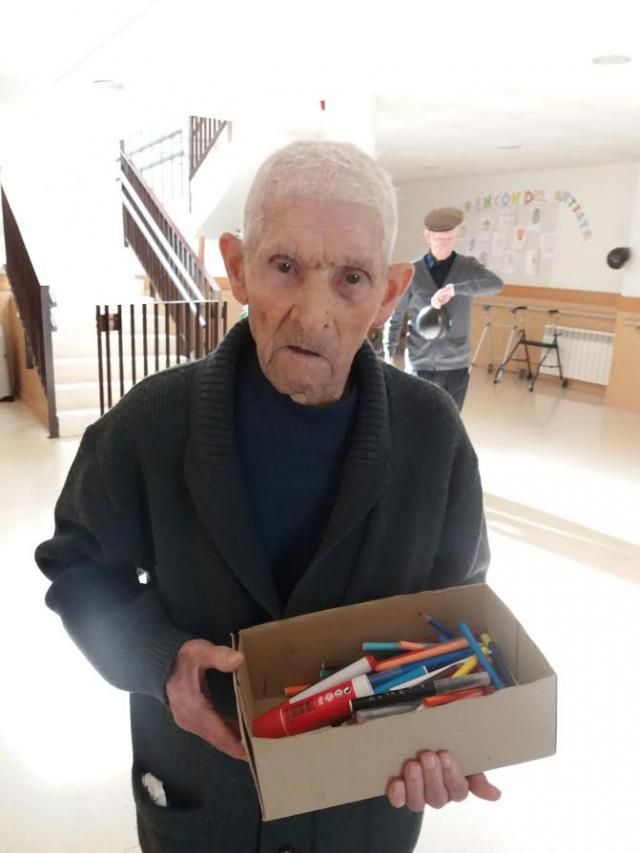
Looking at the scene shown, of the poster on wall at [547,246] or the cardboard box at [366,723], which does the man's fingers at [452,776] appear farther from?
the poster on wall at [547,246]

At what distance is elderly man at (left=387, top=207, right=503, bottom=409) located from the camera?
3.44 metres

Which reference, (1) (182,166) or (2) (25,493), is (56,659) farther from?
(1) (182,166)

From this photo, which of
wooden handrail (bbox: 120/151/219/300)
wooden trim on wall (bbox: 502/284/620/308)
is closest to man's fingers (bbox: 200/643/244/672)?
wooden handrail (bbox: 120/151/219/300)

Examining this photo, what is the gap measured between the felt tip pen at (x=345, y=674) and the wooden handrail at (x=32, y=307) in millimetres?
4358

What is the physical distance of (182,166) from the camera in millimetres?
8094

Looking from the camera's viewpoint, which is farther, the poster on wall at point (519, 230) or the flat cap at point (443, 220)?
the poster on wall at point (519, 230)

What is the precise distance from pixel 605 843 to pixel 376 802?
1176 mm

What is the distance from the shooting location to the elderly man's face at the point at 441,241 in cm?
336

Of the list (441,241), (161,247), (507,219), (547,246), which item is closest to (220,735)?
(441,241)

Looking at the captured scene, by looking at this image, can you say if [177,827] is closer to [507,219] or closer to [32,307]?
[32,307]

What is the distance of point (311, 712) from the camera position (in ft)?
2.27

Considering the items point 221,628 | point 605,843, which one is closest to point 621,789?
point 605,843

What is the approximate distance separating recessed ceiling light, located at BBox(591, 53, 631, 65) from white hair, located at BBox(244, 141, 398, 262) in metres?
3.13

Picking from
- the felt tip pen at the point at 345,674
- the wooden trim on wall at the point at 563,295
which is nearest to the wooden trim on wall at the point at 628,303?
the wooden trim on wall at the point at 563,295
